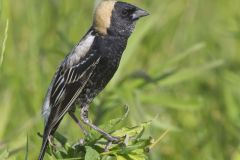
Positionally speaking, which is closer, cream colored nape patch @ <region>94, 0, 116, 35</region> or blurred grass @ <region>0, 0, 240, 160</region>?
cream colored nape patch @ <region>94, 0, 116, 35</region>

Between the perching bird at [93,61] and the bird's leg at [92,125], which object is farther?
the perching bird at [93,61]

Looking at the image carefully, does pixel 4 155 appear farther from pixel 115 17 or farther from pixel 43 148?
pixel 115 17

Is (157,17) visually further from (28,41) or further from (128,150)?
(128,150)

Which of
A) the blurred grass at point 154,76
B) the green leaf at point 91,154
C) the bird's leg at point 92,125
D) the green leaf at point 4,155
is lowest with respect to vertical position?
the blurred grass at point 154,76

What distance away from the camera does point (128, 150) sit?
114 inches

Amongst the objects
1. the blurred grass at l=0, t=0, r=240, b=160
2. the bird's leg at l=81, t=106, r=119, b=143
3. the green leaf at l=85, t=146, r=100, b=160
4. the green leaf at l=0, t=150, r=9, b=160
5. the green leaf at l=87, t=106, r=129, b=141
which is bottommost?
the blurred grass at l=0, t=0, r=240, b=160

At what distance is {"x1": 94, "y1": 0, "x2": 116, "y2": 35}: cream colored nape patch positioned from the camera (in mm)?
3641

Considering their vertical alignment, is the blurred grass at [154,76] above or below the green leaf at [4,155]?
below

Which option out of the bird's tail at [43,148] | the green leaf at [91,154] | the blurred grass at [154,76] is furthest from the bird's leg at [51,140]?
the blurred grass at [154,76]

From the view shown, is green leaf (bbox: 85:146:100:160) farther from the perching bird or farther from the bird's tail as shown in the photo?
the perching bird

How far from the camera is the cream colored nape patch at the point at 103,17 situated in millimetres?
3641

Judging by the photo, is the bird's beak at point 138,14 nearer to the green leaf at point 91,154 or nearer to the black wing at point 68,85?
the black wing at point 68,85

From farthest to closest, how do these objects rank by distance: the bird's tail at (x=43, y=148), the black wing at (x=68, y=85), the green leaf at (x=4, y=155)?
the black wing at (x=68, y=85), the bird's tail at (x=43, y=148), the green leaf at (x=4, y=155)

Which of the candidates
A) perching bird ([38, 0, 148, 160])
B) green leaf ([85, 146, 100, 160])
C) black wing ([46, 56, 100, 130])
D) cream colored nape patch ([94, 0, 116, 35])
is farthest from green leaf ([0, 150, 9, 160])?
cream colored nape patch ([94, 0, 116, 35])
